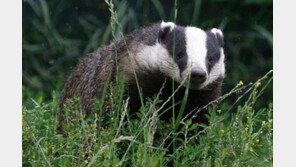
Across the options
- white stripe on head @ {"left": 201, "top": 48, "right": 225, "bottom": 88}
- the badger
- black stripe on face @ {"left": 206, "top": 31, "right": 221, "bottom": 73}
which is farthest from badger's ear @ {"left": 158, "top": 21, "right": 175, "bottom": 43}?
white stripe on head @ {"left": 201, "top": 48, "right": 225, "bottom": 88}

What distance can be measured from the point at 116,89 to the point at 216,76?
62 centimetres

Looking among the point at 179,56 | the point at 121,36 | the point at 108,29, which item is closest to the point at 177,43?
the point at 179,56

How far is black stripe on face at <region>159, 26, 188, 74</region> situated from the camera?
3.02m

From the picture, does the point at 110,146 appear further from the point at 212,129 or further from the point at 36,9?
the point at 36,9

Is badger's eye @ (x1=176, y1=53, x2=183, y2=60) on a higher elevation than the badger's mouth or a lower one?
higher

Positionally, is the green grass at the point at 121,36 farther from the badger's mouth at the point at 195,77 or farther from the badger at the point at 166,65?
the badger's mouth at the point at 195,77

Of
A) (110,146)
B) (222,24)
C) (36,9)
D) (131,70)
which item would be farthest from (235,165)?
(36,9)

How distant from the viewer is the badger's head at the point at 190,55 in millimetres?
2953

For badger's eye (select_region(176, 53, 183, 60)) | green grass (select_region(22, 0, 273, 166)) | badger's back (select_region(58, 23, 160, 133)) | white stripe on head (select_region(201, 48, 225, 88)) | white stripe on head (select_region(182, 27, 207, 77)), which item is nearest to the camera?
green grass (select_region(22, 0, 273, 166))

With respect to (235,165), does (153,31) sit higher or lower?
higher

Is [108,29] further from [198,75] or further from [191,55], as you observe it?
[198,75]

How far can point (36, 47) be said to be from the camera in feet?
16.6

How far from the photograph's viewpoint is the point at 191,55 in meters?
2.99

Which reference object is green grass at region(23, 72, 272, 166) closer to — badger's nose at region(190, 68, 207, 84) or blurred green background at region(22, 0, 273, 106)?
badger's nose at region(190, 68, 207, 84)
